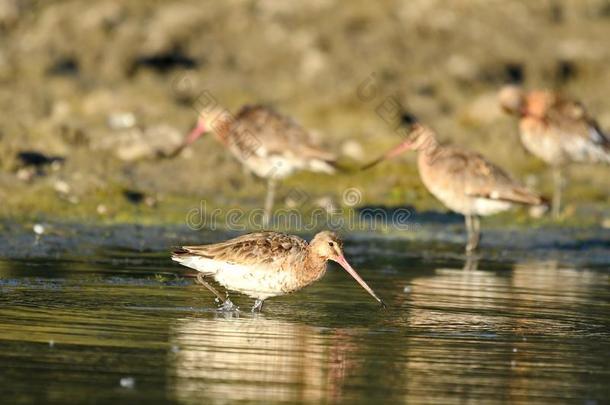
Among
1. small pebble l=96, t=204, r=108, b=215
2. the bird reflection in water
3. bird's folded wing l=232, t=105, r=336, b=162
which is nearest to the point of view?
the bird reflection in water

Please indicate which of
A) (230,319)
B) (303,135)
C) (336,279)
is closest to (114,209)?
(303,135)

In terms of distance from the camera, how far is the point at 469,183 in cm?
1892

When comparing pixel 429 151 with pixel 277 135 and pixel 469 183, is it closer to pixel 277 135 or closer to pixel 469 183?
pixel 469 183

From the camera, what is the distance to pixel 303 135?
67.6 feet

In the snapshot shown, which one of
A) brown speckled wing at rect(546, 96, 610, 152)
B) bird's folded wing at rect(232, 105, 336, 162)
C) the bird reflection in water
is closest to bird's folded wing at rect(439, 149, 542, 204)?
bird's folded wing at rect(232, 105, 336, 162)

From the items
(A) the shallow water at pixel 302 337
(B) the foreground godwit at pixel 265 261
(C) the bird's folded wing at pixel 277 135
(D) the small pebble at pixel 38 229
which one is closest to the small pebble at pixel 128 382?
(A) the shallow water at pixel 302 337

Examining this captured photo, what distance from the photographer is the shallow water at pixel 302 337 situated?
8672mm

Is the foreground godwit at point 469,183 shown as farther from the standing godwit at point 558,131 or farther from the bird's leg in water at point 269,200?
the standing godwit at point 558,131

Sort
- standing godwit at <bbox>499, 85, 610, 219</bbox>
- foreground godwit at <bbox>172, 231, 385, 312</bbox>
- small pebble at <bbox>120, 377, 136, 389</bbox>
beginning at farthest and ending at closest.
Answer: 1. standing godwit at <bbox>499, 85, 610, 219</bbox>
2. foreground godwit at <bbox>172, 231, 385, 312</bbox>
3. small pebble at <bbox>120, 377, 136, 389</bbox>

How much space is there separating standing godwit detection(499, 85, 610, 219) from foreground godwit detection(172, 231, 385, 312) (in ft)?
38.0

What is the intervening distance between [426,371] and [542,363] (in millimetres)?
1031

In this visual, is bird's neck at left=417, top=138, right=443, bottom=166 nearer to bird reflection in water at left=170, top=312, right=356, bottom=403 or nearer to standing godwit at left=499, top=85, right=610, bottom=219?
standing godwit at left=499, top=85, right=610, bottom=219

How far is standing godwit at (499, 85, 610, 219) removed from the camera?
23.5 metres

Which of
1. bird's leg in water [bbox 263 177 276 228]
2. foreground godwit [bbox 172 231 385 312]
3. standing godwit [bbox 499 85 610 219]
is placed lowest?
foreground godwit [bbox 172 231 385 312]
